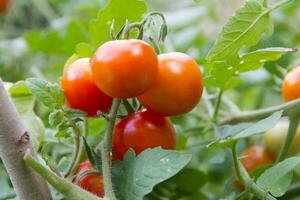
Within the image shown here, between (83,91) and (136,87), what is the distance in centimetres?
7

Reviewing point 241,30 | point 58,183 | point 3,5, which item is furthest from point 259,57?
point 3,5

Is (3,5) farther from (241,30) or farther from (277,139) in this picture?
(241,30)

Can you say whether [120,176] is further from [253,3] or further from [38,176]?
[253,3]

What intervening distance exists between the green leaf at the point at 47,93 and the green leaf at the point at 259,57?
20 cm

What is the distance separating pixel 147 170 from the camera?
21.5 inches

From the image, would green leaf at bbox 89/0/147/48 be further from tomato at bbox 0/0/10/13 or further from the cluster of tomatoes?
tomato at bbox 0/0/10/13

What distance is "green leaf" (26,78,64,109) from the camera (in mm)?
593

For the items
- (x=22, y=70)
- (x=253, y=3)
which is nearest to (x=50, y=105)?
(x=253, y=3)

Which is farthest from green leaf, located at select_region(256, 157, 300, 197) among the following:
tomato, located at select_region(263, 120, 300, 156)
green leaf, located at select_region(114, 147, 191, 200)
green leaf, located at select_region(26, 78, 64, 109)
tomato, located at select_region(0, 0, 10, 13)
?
tomato, located at select_region(0, 0, 10, 13)

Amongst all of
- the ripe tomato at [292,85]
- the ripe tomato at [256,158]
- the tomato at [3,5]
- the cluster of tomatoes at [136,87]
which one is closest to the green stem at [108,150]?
the cluster of tomatoes at [136,87]

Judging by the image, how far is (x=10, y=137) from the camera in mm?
526

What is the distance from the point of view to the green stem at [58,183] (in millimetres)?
507

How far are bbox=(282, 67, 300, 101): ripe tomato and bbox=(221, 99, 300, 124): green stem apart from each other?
0.01 m

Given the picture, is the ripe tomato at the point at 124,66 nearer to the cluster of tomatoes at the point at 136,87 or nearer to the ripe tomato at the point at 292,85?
the cluster of tomatoes at the point at 136,87
